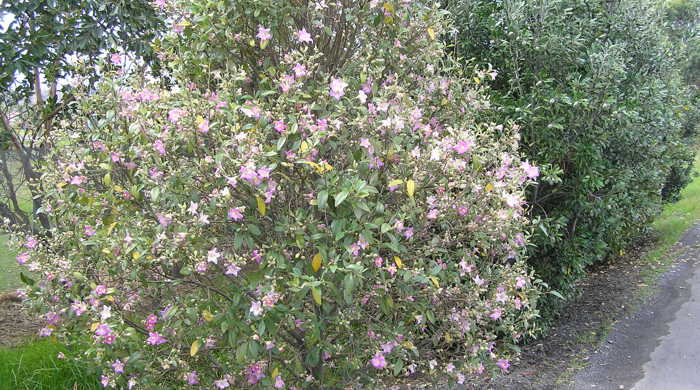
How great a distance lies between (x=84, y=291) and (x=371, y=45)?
1.96 metres

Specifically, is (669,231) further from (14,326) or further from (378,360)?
(14,326)

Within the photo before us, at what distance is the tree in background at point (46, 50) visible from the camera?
4.48 m

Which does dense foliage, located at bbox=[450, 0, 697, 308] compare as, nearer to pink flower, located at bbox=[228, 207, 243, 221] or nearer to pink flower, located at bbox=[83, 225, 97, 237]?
pink flower, located at bbox=[228, 207, 243, 221]

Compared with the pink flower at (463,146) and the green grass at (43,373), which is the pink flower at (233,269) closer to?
the pink flower at (463,146)

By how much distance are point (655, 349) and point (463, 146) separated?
12.3 ft

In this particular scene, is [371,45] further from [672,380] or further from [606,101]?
[672,380]

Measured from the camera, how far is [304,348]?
2764mm

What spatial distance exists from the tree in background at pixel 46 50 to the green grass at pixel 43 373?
1.18 m

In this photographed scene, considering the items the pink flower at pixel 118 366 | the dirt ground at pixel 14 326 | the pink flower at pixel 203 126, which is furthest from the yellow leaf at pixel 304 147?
the dirt ground at pixel 14 326

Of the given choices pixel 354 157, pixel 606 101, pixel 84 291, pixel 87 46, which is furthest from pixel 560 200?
pixel 87 46

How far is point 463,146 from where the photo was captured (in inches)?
92.7

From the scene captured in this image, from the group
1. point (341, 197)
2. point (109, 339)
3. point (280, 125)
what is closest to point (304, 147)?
point (280, 125)

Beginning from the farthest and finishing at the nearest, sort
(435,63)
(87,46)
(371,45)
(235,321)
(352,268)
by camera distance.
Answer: (87,46)
(435,63)
(371,45)
(235,321)
(352,268)

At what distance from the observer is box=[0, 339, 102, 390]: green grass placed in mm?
3707
